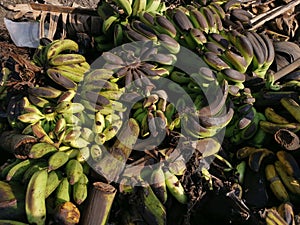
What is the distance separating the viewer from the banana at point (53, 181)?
5.58 feet

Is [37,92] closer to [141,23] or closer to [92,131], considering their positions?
[92,131]

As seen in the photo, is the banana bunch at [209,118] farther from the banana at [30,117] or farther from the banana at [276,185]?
the banana at [30,117]

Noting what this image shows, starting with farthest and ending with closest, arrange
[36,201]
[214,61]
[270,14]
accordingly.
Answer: [270,14]
[214,61]
[36,201]

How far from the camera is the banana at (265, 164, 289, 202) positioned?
1763mm

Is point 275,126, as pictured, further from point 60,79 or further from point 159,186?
point 60,79

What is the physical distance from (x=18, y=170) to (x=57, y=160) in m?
0.18

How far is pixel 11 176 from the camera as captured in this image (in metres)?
1.78

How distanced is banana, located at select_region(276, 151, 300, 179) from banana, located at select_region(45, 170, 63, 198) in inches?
35.4

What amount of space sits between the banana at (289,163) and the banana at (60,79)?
0.93 metres

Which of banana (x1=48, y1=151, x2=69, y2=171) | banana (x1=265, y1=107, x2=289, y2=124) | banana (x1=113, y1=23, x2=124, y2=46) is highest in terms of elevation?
banana (x1=113, y1=23, x2=124, y2=46)

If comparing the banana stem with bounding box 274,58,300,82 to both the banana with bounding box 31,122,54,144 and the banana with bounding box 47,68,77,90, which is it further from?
the banana with bounding box 31,122,54,144

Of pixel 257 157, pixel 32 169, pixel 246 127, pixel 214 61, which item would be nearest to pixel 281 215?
pixel 257 157

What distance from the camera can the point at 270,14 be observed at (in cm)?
258

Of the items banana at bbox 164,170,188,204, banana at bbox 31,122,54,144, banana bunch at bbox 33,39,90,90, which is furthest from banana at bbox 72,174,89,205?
banana bunch at bbox 33,39,90,90
